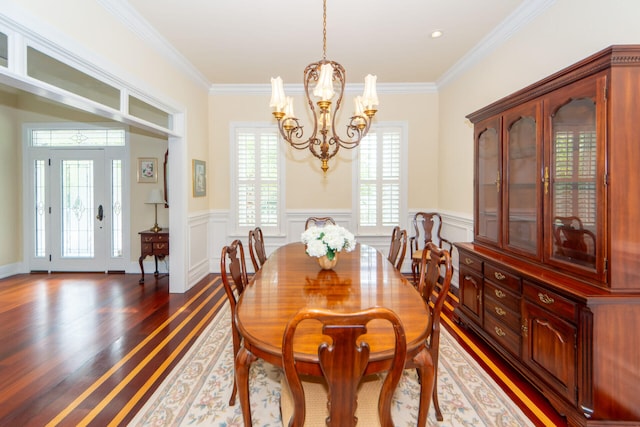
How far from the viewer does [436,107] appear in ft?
16.7

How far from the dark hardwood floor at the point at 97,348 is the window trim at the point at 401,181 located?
7.02 ft

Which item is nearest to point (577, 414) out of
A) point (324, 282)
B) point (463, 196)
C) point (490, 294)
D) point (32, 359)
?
point (490, 294)

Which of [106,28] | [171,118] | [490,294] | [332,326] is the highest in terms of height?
[106,28]

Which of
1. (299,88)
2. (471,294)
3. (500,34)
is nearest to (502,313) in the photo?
(471,294)

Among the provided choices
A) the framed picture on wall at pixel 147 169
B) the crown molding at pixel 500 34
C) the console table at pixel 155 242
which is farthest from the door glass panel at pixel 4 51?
the crown molding at pixel 500 34

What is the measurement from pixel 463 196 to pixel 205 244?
4.01 meters

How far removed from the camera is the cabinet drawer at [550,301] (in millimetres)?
1774

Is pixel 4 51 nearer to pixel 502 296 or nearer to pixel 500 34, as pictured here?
pixel 502 296

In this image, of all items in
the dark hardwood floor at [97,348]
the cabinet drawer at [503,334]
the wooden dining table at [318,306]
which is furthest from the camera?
the cabinet drawer at [503,334]

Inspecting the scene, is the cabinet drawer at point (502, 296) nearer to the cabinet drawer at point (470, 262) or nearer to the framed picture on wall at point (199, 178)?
the cabinet drawer at point (470, 262)

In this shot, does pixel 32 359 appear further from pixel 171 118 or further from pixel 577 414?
pixel 577 414

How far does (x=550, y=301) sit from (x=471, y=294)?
1.04 metres

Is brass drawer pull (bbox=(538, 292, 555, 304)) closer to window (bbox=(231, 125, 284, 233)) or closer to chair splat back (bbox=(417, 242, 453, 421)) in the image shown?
chair splat back (bbox=(417, 242, 453, 421))

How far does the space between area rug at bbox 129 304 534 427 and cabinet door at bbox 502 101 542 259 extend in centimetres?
102
